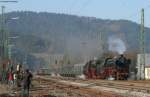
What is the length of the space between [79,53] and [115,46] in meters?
30.9

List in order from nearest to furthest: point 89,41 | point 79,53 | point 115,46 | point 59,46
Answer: point 115,46, point 89,41, point 79,53, point 59,46

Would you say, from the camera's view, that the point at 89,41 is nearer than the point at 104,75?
No

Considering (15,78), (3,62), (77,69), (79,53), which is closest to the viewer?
(15,78)

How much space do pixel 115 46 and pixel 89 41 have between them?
1886 cm

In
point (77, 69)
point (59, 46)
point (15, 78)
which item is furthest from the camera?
point (59, 46)

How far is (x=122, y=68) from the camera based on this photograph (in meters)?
64.0

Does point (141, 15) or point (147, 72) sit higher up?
point (141, 15)

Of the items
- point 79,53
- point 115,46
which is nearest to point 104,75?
point 115,46

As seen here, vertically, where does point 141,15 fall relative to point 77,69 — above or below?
above

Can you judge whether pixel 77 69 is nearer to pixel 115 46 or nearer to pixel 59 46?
pixel 115 46

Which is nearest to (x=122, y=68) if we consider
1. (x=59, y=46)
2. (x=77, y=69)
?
(x=77, y=69)

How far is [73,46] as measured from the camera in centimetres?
12738

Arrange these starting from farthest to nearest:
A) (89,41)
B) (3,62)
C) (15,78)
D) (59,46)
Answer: (59,46) → (89,41) → (3,62) → (15,78)

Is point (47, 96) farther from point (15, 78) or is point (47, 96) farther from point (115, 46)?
point (115, 46)
